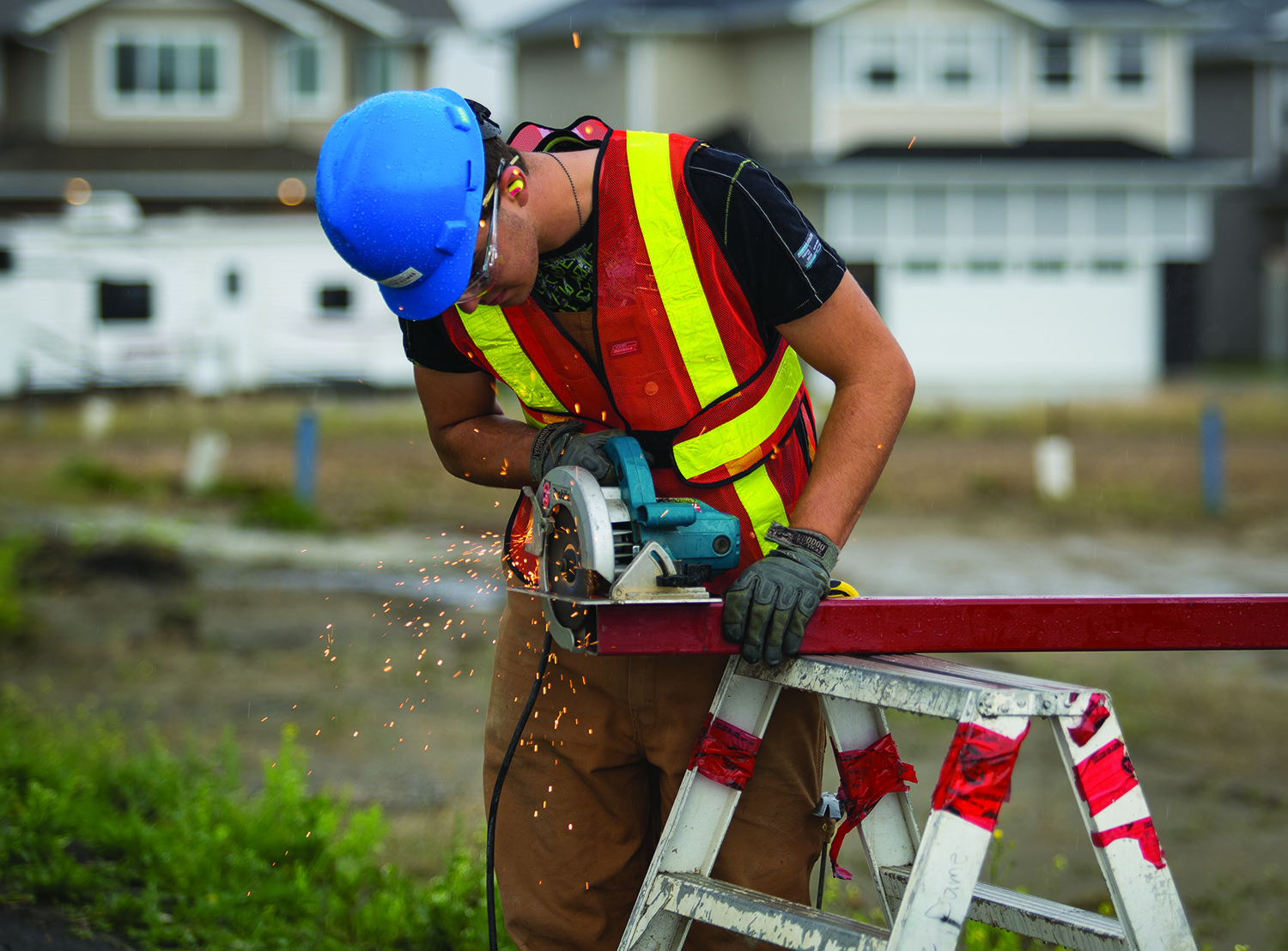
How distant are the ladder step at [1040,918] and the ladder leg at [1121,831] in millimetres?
123

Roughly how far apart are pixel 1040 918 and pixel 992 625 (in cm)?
60

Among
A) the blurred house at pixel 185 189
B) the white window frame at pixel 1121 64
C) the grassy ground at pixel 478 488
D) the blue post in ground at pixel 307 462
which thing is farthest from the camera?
the white window frame at pixel 1121 64

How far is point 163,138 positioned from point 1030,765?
22.8 meters

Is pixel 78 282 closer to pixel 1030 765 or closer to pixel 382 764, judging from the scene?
pixel 382 764

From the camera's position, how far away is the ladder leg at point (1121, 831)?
7.11ft

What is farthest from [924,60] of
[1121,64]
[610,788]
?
[610,788]

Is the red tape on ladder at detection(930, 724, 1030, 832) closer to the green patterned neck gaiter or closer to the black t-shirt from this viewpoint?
the black t-shirt

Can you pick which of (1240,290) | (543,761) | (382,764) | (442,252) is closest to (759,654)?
(543,761)

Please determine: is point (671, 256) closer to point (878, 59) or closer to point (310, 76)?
point (310, 76)

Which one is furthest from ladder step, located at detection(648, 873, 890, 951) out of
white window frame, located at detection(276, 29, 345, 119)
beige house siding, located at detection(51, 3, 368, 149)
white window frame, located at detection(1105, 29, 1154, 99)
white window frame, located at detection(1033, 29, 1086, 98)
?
white window frame, located at detection(1105, 29, 1154, 99)

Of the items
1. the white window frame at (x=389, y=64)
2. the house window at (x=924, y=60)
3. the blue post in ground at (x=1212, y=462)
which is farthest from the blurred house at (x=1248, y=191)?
the blue post in ground at (x=1212, y=462)

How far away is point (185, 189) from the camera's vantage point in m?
23.0

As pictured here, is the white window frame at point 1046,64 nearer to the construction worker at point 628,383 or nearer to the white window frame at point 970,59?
the white window frame at point 970,59

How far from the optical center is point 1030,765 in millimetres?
5883
